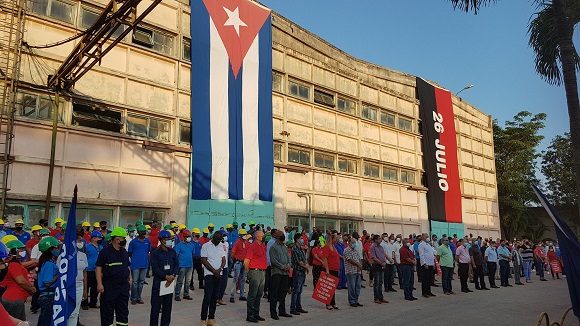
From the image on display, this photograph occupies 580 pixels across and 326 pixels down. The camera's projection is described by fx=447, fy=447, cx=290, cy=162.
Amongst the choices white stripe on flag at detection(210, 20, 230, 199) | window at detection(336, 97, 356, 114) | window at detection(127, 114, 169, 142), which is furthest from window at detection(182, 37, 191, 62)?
window at detection(336, 97, 356, 114)

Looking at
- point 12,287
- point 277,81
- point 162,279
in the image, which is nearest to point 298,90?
point 277,81

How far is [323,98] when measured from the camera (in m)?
28.9

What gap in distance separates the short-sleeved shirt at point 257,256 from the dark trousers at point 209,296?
1039mm

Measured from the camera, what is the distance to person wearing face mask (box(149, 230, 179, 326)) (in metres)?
7.78

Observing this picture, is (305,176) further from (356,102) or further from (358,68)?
(358,68)

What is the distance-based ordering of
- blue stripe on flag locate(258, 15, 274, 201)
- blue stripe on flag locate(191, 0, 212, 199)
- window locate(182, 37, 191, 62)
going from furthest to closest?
blue stripe on flag locate(258, 15, 274, 201), window locate(182, 37, 191, 62), blue stripe on flag locate(191, 0, 212, 199)

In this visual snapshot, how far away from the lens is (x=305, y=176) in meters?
26.4

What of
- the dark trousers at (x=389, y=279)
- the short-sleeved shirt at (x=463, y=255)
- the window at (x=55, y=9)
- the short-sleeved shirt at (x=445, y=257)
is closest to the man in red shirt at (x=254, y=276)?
the dark trousers at (x=389, y=279)

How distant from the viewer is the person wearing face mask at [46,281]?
6.49 metres

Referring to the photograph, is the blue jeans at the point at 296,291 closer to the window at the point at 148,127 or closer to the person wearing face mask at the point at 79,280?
the person wearing face mask at the point at 79,280

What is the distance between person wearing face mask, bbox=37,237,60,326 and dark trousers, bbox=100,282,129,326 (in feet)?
2.64

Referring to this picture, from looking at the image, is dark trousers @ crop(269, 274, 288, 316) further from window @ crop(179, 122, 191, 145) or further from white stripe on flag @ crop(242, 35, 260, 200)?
window @ crop(179, 122, 191, 145)

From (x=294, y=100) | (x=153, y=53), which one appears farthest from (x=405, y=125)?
(x=153, y=53)

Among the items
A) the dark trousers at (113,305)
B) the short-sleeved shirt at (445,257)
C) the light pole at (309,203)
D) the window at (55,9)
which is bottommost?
the dark trousers at (113,305)
